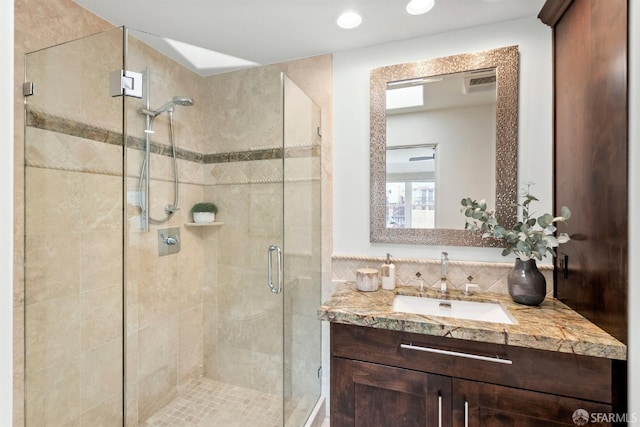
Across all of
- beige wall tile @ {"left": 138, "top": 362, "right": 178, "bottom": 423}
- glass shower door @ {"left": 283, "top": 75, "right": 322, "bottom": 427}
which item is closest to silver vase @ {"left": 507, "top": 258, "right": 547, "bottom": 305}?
glass shower door @ {"left": 283, "top": 75, "right": 322, "bottom": 427}

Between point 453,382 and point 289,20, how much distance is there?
6.41 feet

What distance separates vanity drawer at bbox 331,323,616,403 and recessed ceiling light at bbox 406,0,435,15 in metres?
1.61

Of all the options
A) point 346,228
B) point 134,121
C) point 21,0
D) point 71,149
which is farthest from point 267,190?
point 21,0

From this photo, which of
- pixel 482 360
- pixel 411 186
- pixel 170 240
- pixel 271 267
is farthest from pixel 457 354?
pixel 170 240

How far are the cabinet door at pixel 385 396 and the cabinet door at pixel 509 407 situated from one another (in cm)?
6

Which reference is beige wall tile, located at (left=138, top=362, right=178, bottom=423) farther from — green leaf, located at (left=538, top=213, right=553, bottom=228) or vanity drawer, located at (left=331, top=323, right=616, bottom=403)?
green leaf, located at (left=538, top=213, right=553, bottom=228)

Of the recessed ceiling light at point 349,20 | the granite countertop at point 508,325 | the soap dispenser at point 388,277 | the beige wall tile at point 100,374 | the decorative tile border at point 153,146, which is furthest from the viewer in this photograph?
the soap dispenser at point 388,277

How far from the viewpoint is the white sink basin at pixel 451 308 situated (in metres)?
1.50

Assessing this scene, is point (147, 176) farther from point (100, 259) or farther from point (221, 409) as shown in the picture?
point (221, 409)

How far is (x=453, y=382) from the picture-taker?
48.0 inches

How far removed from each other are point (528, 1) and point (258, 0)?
1.36 metres

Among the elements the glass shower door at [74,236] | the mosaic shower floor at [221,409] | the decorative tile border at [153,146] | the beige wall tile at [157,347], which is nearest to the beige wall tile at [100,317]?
the glass shower door at [74,236]

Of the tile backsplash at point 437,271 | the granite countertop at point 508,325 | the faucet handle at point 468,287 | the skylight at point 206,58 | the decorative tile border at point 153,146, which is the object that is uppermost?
the skylight at point 206,58

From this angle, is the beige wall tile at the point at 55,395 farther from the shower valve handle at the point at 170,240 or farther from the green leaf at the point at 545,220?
the green leaf at the point at 545,220
